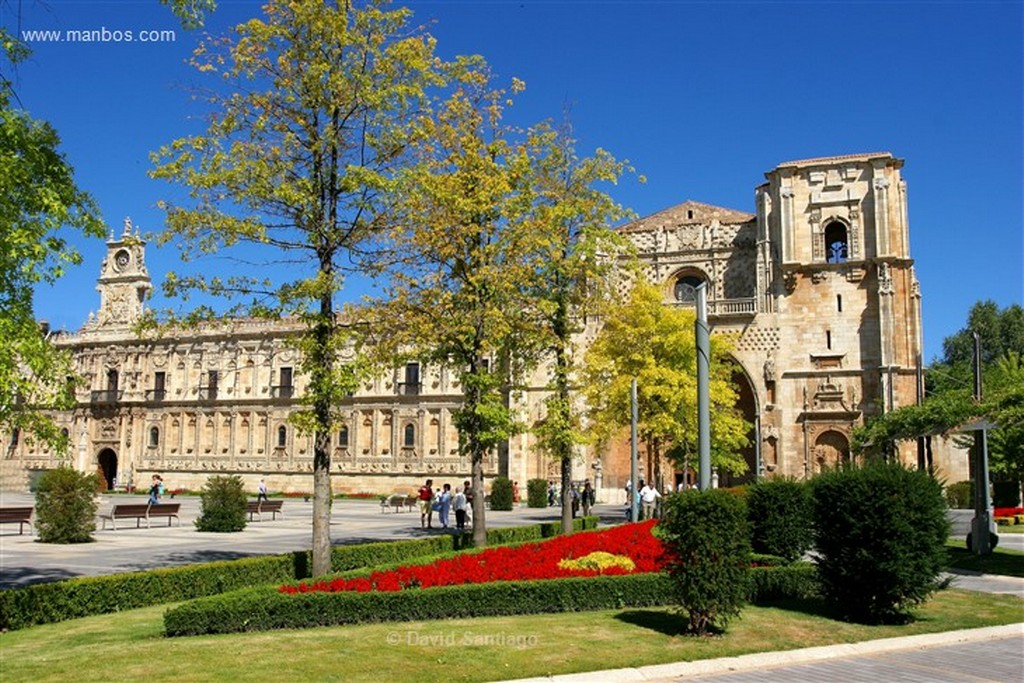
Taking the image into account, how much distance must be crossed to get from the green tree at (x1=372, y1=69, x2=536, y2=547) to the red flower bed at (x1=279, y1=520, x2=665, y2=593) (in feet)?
12.8

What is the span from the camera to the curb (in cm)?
834

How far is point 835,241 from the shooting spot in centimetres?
4834

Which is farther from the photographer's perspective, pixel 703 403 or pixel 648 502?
pixel 648 502

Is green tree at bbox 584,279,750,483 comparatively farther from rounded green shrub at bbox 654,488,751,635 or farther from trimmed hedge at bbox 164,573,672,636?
rounded green shrub at bbox 654,488,751,635

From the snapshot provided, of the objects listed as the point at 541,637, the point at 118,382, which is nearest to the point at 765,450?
the point at 541,637

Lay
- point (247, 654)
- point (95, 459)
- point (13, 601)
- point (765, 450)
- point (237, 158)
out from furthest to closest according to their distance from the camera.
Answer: point (95, 459), point (765, 450), point (237, 158), point (13, 601), point (247, 654)

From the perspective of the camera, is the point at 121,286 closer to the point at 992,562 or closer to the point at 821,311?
the point at 821,311

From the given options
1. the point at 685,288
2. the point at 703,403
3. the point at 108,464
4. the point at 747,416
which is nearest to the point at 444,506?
the point at 703,403

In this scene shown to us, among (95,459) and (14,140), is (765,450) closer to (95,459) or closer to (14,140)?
(14,140)

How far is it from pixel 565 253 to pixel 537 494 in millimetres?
A: 23488

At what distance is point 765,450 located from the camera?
46125 mm

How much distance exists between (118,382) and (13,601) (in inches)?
2257

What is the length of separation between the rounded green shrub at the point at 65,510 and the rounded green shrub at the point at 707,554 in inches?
772

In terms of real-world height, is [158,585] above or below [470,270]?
below
